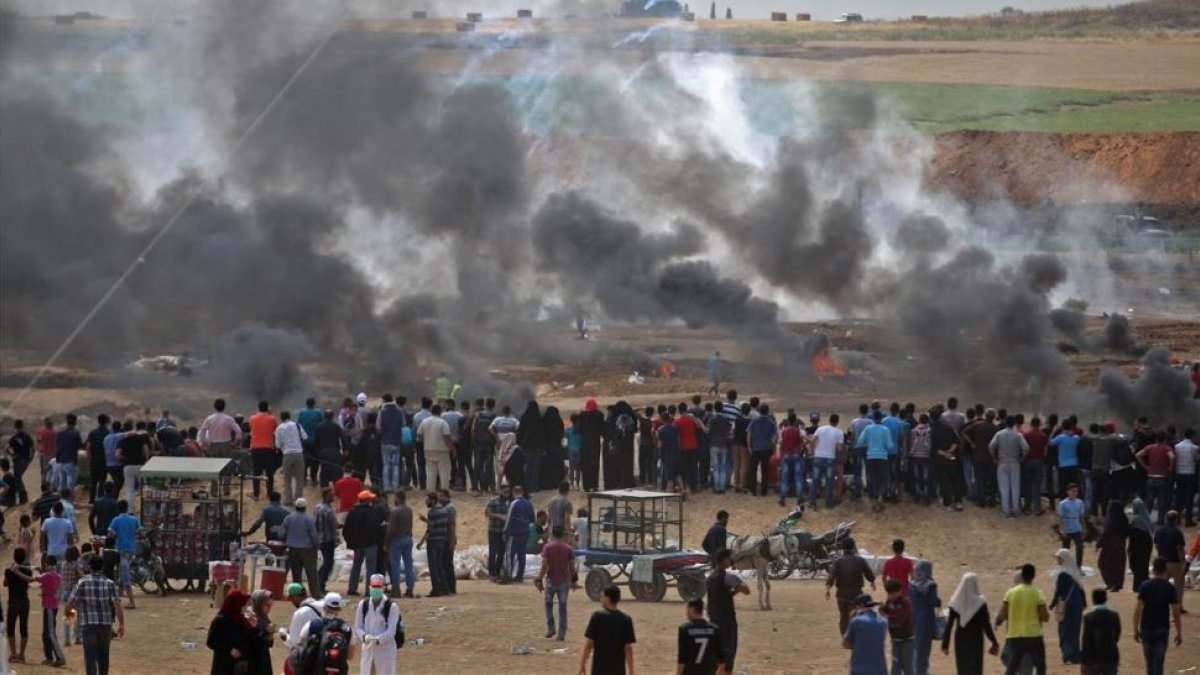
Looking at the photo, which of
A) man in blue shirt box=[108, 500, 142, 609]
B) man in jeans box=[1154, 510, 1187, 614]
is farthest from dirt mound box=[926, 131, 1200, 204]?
man in blue shirt box=[108, 500, 142, 609]

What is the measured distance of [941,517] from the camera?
1238 inches

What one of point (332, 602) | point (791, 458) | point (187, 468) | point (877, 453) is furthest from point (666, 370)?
point (332, 602)

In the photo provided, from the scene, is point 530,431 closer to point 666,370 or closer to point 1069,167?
point 666,370

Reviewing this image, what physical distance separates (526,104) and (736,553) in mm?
38921

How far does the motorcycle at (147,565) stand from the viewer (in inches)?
1089

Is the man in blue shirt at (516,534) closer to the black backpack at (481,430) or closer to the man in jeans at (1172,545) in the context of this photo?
the black backpack at (481,430)

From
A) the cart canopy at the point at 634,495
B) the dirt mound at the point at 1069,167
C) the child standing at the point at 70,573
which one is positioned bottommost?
the child standing at the point at 70,573

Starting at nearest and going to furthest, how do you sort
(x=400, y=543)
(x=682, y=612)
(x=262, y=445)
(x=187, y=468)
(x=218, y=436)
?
1. (x=682, y=612)
2. (x=400, y=543)
3. (x=187, y=468)
4. (x=218, y=436)
5. (x=262, y=445)

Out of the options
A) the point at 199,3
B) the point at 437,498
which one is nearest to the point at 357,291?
the point at 199,3

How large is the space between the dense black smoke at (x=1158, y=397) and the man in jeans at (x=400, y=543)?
617 inches

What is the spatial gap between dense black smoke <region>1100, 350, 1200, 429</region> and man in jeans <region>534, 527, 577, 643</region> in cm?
1651

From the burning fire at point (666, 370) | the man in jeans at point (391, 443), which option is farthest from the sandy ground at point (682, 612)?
the burning fire at point (666, 370)

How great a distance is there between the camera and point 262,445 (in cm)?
3189

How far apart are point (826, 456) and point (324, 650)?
14.5 m
